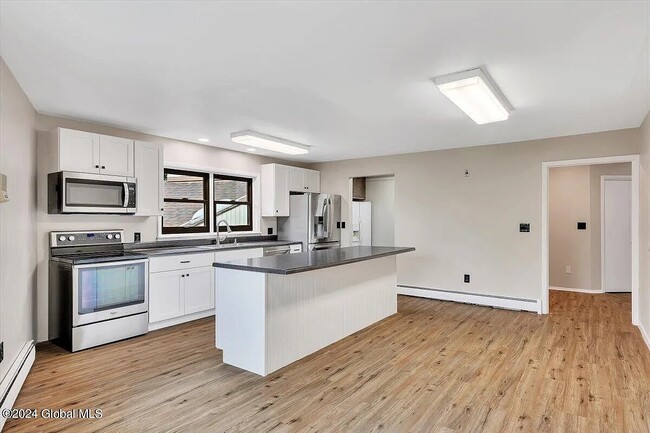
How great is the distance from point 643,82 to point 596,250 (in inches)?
170

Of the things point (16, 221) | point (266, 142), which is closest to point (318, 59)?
point (266, 142)

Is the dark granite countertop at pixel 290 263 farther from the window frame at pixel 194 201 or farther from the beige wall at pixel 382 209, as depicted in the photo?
the beige wall at pixel 382 209

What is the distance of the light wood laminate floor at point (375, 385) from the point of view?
2.36 metres

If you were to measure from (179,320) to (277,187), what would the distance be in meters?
2.56

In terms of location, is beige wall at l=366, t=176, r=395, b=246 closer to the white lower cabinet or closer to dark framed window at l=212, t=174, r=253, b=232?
dark framed window at l=212, t=174, r=253, b=232

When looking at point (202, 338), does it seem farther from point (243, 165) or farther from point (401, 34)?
point (401, 34)

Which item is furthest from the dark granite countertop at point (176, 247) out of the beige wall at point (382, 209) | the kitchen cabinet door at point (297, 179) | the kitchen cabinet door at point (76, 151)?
the beige wall at point (382, 209)

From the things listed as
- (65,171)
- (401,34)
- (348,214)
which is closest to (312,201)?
(348,214)

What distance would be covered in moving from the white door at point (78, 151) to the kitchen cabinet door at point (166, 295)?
1.31m

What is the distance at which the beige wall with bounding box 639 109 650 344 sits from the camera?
12.5 feet

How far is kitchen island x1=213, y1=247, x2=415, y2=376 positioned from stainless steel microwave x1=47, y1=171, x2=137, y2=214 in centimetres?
161

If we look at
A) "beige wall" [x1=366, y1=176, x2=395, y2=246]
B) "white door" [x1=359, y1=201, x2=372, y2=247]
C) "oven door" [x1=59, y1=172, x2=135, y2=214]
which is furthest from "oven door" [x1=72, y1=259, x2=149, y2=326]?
"beige wall" [x1=366, y1=176, x2=395, y2=246]

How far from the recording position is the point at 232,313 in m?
3.25

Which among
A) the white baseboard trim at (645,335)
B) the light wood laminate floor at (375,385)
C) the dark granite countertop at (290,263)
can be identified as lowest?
the light wood laminate floor at (375,385)
